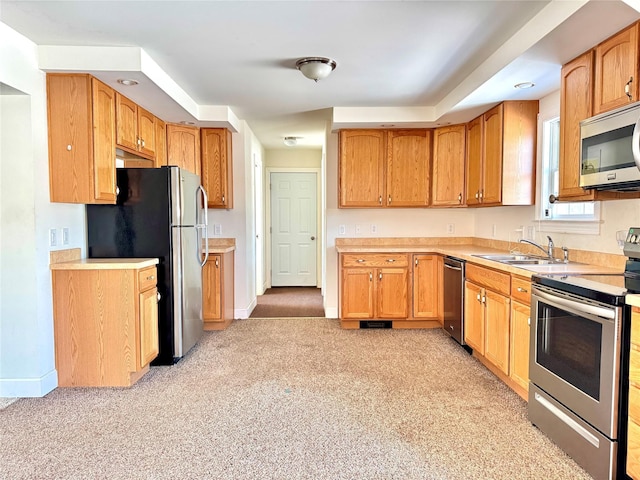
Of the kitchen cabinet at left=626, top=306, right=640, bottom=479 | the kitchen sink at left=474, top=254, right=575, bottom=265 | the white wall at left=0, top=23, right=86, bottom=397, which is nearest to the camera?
the kitchen cabinet at left=626, top=306, right=640, bottom=479

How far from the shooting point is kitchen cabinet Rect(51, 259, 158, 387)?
2809 mm

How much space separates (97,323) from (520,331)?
113 inches

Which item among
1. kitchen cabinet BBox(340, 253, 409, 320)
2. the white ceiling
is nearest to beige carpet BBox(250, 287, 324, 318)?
kitchen cabinet BBox(340, 253, 409, 320)

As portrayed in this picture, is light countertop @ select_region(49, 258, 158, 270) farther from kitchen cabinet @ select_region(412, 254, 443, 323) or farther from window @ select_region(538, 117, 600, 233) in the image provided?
window @ select_region(538, 117, 600, 233)

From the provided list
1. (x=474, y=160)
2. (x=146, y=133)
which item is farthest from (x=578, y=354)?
(x=146, y=133)

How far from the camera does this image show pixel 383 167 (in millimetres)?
4473

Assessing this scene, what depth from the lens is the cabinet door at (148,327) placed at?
9.50 ft

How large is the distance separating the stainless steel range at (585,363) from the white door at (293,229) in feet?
15.8

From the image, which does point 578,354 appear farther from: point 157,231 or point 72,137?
point 72,137

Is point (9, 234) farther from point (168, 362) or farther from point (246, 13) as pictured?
point (246, 13)

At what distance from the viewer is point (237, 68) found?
3.10m

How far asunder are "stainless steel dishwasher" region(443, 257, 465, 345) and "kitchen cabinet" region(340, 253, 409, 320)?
41 cm

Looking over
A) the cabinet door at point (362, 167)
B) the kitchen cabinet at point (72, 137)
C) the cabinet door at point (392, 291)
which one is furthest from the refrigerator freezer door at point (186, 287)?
the cabinet door at point (392, 291)

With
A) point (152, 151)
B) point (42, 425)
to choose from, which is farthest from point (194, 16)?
point (42, 425)
